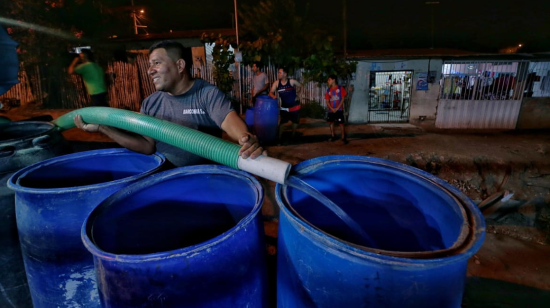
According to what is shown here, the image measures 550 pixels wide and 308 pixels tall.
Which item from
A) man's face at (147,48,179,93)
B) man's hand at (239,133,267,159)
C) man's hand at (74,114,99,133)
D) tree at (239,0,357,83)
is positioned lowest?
man's hand at (239,133,267,159)

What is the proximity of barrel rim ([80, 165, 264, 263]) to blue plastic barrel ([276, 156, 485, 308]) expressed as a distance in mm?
167

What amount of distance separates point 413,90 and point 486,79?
2119 millimetres

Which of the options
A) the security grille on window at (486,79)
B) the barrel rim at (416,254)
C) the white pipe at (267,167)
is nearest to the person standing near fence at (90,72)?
the white pipe at (267,167)

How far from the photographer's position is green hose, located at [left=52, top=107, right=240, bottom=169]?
1.58 m

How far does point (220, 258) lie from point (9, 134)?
276 centimetres

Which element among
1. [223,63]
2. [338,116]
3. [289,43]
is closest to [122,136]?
[338,116]

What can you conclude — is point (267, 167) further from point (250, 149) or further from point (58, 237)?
point (58, 237)

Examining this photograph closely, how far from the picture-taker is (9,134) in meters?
2.69

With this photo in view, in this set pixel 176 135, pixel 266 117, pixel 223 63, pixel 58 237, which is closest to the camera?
pixel 58 237

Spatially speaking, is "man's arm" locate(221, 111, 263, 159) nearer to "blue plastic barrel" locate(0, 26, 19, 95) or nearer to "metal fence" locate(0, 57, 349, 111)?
"blue plastic barrel" locate(0, 26, 19, 95)

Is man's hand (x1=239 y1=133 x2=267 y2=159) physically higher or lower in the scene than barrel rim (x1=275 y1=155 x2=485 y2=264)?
higher

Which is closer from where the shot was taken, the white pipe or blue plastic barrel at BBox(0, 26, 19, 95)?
the white pipe

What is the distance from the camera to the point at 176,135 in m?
1.68

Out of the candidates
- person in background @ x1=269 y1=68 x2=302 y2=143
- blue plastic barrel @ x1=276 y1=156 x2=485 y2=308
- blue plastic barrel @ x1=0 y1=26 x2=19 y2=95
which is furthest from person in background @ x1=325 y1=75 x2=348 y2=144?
blue plastic barrel @ x1=0 y1=26 x2=19 y2=95
